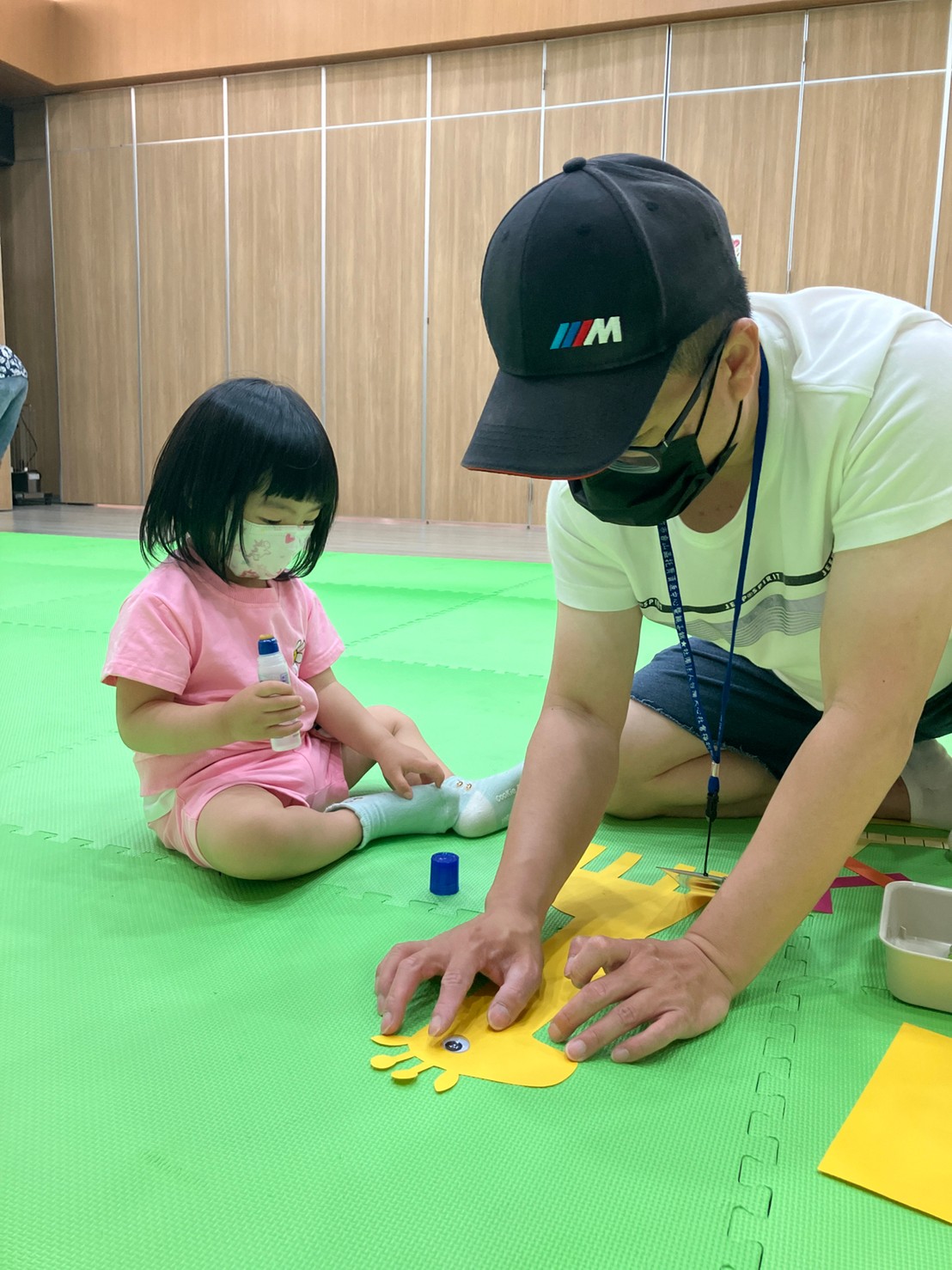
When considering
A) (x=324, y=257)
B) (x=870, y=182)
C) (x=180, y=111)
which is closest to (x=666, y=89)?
(x=870, y=182)

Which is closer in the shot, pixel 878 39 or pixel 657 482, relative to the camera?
pixel 657 482

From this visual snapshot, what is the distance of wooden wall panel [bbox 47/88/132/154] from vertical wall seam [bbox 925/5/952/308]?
5.54m

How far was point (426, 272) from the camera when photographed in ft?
22.6

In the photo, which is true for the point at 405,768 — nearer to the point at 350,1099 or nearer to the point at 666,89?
the point at 350,1099

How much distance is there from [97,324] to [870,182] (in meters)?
5.65

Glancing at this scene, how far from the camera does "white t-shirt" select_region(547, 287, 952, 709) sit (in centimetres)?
96

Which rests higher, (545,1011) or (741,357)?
(741,357)

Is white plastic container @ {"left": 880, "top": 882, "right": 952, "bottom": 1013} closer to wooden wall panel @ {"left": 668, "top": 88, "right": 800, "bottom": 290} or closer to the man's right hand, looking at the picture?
the man's right hand

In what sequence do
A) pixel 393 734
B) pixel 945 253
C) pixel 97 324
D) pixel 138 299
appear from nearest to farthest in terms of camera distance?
pixel 393 734, pixel 945 253, pixel 138 299, pixel 97 324

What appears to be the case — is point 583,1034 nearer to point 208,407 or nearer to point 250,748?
point 250,748

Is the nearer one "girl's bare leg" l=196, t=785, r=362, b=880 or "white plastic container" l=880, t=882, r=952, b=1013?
"white plastic container" l=880, t=882, r=952, b=1013

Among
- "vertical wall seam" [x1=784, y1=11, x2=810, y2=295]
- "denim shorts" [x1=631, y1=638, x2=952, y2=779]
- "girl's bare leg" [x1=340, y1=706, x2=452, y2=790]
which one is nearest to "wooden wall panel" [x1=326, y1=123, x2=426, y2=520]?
"vertical wall seam" [x1=784, y1=11, x2=810, y2=295]

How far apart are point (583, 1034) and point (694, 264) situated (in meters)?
0.70

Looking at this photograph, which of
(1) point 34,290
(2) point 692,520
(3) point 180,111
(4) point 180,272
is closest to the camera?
(2) point 692,520
